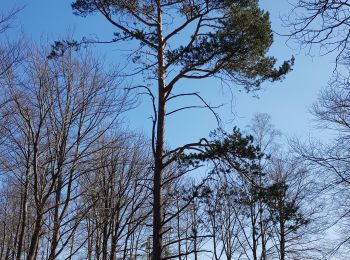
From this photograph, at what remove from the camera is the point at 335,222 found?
13.3 m

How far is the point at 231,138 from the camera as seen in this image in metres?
9.39

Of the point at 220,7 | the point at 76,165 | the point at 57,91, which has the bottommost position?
the point at 76,165

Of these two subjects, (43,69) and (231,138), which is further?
(43,69)

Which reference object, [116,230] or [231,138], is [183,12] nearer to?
[231,138]

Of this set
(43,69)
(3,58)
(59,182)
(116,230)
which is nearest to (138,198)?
(116,230)

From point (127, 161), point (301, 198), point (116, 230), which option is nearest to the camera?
point (127, 161)

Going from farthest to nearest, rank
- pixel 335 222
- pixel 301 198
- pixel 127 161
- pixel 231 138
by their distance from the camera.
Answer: pixel 301 198, pixel 127 161, pixel 335 222, pixel 231 138

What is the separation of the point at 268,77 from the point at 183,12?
2715 mm

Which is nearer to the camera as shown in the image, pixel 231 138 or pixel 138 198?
pixel 231 138

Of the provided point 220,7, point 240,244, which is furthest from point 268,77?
point 240,244

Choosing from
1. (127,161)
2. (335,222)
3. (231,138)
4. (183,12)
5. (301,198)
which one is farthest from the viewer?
(301,198)

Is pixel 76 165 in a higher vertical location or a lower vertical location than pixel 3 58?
lower

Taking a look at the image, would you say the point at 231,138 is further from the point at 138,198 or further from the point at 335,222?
the point at 138,198

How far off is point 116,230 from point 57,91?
323 inches
